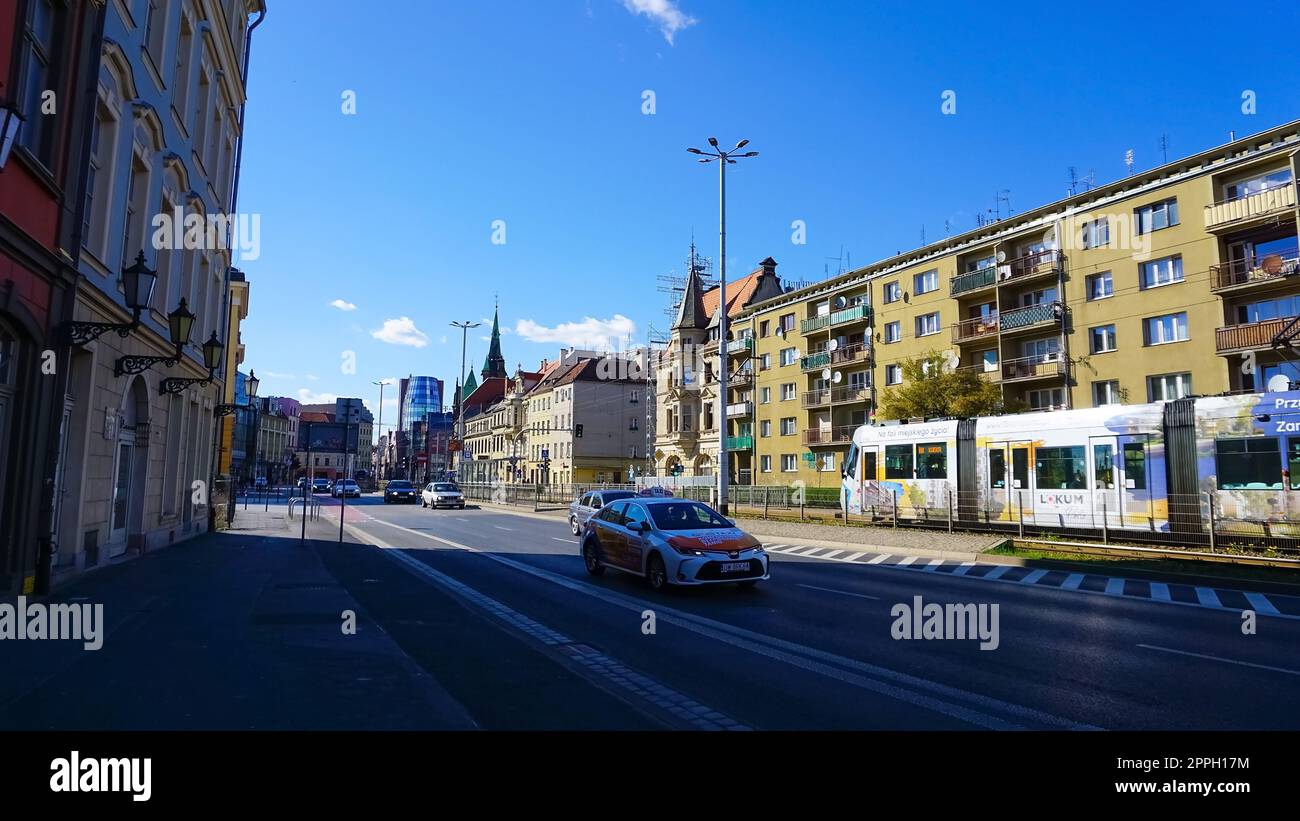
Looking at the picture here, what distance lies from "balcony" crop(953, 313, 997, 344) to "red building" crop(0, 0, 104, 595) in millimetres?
39988

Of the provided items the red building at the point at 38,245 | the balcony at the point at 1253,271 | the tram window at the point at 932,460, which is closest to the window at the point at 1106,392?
the balcony at the point at 1253,271

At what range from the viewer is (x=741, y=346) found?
6006cm

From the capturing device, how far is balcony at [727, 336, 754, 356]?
5931 centimetres

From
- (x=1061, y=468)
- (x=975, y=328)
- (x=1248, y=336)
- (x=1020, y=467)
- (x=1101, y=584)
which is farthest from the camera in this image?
(x=975, y=328)

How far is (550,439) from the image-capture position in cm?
8694

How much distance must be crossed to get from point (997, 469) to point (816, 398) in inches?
1225

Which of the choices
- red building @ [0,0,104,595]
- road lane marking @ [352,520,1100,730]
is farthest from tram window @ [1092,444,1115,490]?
red building @ [0,0,104,595]

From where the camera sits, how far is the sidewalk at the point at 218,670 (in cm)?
484

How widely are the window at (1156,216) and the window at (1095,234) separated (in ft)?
4.40

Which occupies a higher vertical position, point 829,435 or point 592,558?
point 829,435

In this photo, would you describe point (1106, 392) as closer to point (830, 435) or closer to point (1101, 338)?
point (1101, 338)

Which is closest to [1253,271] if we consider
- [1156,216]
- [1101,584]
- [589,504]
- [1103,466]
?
[1156,216]

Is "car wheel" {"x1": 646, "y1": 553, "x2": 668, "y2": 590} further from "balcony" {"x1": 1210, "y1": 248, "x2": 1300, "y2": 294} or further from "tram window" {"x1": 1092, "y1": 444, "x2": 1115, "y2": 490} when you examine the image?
"balcony" {"x1": 1210, "y1": 248, "x2": 1300, "y2": 294}
